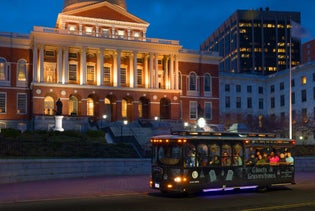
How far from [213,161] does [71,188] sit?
7.72m

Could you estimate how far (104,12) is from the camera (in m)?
75.1

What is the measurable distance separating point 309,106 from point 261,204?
223 feet

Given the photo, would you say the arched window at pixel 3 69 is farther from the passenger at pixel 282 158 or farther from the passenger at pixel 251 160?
the passenger at pixel 251 160

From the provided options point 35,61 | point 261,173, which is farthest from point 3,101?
point 261,173

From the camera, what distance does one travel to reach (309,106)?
271 feet

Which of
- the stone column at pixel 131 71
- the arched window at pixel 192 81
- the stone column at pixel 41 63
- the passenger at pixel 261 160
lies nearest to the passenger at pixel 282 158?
the passenger at pixel 261 160

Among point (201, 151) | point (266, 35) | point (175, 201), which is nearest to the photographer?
point (175, 201)

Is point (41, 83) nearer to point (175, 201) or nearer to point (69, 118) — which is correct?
point (69, 118)

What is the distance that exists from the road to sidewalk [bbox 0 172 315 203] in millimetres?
189

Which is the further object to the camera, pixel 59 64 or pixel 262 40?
pixel 262 40

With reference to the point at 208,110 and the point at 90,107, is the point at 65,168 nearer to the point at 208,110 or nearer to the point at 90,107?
the point at 90,107

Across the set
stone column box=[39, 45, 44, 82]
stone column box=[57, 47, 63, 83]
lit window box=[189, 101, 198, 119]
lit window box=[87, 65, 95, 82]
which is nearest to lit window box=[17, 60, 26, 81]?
stone column box=[39, 45, 44, 82]

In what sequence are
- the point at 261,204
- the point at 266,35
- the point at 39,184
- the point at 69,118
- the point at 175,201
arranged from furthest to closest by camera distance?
the point at 266,35
the point at 69,118
the point at 39,184
the point at 175,201
the point at 261,204

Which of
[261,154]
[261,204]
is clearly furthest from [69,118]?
[261,204]
